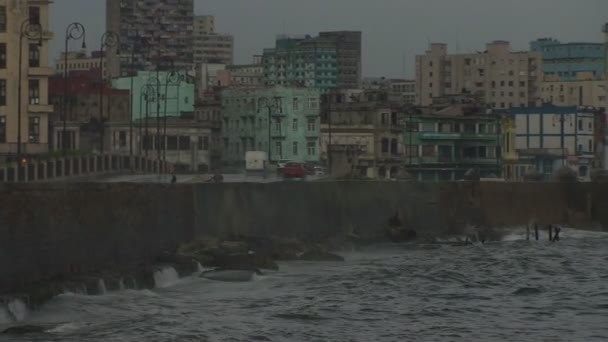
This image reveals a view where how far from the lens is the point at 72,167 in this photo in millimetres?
71312

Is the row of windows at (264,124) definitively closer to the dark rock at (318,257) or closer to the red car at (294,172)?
the red car at (294,172)

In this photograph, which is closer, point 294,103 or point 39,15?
point 39,15

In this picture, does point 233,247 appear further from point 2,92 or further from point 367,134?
point 367,134

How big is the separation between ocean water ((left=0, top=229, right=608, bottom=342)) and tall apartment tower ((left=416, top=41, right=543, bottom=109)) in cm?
12986

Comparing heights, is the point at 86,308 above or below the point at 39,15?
below

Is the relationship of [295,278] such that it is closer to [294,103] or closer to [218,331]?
[218,331]

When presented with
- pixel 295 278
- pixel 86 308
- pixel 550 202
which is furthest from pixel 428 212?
pixel 86 308

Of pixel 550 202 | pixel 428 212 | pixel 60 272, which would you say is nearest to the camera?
pixel 60 272

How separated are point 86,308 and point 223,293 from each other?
705 centimetres

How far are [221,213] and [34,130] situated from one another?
23.7m

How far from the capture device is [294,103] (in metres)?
120

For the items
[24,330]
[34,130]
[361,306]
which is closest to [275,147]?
[34,130]

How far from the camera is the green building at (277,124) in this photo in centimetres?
11856

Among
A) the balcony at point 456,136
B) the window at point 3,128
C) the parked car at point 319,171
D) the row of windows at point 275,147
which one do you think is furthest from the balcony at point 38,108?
the balcony at point 456,136
